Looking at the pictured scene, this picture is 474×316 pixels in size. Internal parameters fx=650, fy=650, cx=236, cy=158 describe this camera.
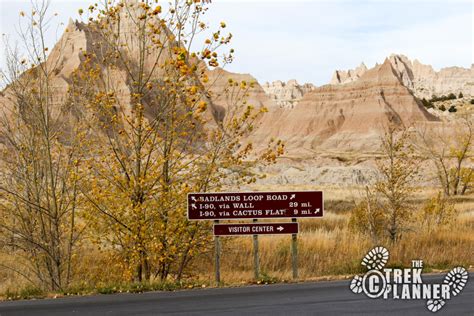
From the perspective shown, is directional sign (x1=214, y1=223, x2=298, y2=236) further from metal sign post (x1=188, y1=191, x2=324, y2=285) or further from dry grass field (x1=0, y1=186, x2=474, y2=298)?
dry grass field (x1=0, y1=186, x2=474, y2=298)

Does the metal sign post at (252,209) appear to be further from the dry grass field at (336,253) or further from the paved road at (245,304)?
the paved road at (245,304)

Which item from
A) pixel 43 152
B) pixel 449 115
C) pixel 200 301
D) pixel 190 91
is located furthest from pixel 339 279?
pixel 449 115

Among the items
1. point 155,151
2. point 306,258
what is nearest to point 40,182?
point 155,151

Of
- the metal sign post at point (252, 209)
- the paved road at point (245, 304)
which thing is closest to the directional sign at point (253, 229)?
the metal sign post at point (252, 209)

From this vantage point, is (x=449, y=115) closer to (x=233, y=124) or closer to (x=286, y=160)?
(x=286, y=160)

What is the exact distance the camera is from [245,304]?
9.18 m

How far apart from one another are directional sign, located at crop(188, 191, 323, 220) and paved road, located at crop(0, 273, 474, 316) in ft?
4.36

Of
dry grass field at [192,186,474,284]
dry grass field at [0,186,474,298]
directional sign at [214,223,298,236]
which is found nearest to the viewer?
directional sign at [214,223,298,236]

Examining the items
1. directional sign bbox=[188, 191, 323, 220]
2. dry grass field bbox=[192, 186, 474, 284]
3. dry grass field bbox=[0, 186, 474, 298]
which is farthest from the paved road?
dry grass field bbox=[192, 186, 474, 284]

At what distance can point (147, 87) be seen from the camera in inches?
483

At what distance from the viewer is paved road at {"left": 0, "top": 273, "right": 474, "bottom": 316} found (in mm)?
8578

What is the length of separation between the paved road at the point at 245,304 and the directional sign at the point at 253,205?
133 cm

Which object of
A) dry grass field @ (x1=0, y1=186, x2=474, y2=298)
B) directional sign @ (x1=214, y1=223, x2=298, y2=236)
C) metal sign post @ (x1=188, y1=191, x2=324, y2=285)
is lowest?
dry grass field @ (x1=0, y1=186, x2=474, y2=298)

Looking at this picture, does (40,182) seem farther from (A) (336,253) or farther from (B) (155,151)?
(A) (336,253)
